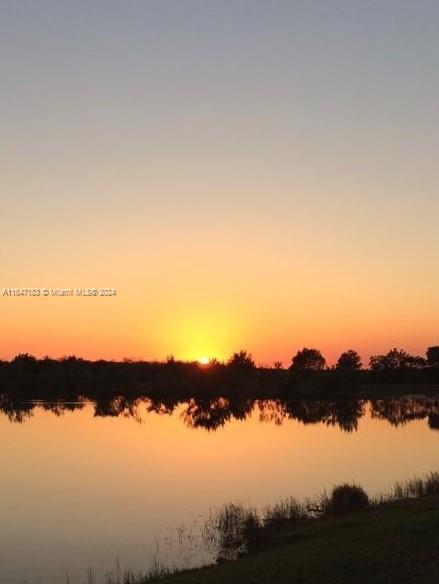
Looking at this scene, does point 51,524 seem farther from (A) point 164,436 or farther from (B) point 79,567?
(A) point 164,436

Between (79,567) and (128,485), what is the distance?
1136cm

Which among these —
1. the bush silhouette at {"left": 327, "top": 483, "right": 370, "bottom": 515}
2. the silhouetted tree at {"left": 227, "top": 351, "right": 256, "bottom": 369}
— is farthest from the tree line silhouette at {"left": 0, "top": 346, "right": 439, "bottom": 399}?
the bush silhouette at {"left": 327, "top": 483, "right": 370, "bottom": 515}

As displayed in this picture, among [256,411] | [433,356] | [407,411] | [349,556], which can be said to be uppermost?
[433,356]

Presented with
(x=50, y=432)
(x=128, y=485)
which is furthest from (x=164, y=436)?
(x=128, y=485)

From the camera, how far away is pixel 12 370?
119688 millimetres

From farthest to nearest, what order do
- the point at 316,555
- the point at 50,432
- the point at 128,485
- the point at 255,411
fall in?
the point at 255,411 → the point at 50,432 → the point at 128,485 → the point at 316,555

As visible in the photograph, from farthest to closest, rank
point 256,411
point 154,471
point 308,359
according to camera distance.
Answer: point 308,359, point 256,411, point 154,471

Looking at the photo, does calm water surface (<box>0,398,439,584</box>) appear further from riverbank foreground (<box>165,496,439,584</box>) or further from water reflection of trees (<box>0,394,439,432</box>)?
riverbank foreground (<box>165,496,439,584</box>)

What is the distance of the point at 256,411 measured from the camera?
73438 mm

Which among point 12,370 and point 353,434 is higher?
point 12,370

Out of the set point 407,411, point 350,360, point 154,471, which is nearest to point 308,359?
point 350,360

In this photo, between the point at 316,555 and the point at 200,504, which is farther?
the point at 200,504

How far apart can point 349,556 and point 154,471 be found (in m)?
19.9

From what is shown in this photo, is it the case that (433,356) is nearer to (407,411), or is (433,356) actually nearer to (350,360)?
(350,360)
